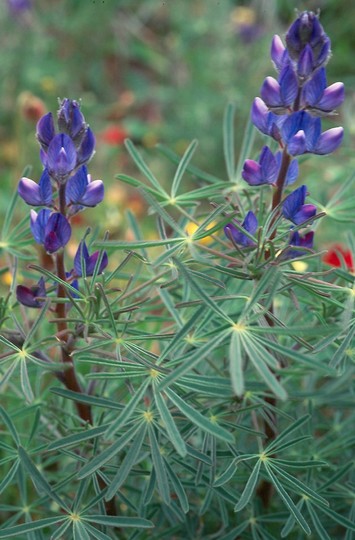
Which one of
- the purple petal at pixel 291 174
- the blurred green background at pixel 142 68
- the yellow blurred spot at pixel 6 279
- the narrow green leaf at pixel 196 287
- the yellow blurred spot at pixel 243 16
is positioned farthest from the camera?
the yellow blurred spot at pixel 243 16

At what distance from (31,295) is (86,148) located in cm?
27

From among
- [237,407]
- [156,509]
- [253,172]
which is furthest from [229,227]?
[156,509]

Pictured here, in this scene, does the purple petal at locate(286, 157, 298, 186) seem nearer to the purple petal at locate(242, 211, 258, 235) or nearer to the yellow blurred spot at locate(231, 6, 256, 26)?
the purple petal at locate(242, 211, 258, 235)

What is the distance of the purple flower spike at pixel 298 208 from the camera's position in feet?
3.87

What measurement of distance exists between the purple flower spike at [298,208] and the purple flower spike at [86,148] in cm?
35

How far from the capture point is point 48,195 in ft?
3.96

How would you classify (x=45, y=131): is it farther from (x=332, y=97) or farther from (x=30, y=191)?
(x=332, y=97)

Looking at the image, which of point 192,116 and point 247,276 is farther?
point 192,116

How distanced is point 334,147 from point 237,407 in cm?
52

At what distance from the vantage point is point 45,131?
1.19 metres

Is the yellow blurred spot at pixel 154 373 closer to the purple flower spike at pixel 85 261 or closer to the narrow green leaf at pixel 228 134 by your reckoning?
the purple flower spike at pixel 85 261

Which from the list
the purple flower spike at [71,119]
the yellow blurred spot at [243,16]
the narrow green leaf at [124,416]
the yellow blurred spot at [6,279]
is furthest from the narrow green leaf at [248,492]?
the yellow blurred spot at [243,16]

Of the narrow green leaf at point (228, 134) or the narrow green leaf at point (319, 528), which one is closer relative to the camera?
the narrow green leaf at point (319, 528)

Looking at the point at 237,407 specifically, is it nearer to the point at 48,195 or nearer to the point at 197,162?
the point at 48,195
